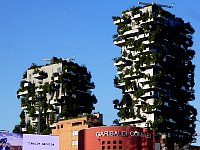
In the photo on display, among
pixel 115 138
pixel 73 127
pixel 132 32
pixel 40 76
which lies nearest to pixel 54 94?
pixel 40 76

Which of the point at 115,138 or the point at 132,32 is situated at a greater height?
the point at 132,32

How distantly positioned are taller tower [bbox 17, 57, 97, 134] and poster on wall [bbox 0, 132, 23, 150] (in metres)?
61.7

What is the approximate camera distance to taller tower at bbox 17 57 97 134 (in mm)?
159725

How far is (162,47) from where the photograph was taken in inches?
5906

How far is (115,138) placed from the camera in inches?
4402

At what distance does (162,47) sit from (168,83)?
9.78m

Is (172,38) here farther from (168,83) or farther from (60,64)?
(60,64)

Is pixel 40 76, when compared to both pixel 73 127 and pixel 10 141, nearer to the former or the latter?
pixel 73 127

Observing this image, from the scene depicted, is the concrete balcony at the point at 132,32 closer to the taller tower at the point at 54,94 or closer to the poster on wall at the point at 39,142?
the taller tower at the point at 54,94

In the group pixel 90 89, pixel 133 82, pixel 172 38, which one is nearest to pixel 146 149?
pixel 133 82

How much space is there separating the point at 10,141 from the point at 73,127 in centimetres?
4687

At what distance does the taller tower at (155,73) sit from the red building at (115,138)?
27473mm

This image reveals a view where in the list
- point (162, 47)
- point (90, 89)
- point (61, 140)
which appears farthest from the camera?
point (90, 89)

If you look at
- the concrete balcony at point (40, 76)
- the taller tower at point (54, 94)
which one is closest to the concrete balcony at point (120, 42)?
the taller tower at point (54, 94)
